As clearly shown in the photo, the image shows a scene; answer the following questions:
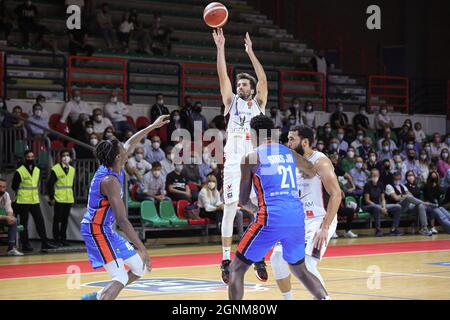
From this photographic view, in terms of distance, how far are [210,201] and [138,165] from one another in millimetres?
1888

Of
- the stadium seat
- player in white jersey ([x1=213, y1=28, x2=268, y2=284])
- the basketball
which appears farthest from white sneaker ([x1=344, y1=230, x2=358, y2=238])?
the basketball

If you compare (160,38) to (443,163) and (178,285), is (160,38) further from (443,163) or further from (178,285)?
(178,285)

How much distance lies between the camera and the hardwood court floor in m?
10.6

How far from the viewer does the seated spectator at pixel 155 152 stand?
20.1 meters

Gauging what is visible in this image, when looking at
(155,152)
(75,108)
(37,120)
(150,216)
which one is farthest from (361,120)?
(37,120)

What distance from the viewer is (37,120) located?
19219mm

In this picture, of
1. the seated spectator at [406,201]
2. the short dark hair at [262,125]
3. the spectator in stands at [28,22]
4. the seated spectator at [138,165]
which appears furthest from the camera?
the spectator in stands at [28,22]

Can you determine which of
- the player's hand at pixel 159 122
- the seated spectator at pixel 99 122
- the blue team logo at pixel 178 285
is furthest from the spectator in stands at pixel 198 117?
the player's hand at pixel 159 122

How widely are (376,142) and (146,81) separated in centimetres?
677

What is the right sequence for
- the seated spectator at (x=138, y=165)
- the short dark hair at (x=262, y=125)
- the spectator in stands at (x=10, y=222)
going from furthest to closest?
1. the seated spectator at (x=138, y=165)
2. the spectator in stands at (x=10, y=222)
3. the short dark hair at (x=262, y=125)

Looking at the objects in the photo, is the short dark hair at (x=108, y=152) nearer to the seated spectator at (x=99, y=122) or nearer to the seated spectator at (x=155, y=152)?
the seated spectator at (x=99, y=122)

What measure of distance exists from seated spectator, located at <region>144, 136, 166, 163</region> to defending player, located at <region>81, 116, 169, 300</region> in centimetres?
1144

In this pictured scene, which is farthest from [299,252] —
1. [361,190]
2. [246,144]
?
[361,190]

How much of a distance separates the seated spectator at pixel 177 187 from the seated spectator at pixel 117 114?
1835 millimetres
